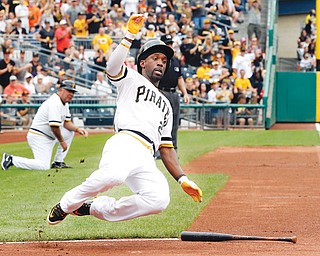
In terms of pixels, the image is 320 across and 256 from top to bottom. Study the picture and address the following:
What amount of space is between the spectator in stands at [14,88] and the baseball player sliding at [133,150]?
1796 cm

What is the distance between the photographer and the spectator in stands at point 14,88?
24422 mm

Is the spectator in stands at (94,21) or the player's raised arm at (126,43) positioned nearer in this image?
the player's raised arm at (126,43)

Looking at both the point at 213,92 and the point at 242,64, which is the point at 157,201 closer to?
the point at 213,92

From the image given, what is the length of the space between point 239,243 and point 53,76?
19.5m

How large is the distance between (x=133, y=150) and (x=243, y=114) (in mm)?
18237

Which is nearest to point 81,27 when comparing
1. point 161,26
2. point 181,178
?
point 161,26

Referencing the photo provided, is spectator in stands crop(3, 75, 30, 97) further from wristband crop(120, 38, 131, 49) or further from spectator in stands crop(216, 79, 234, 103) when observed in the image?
wristband crop(120, 38, 131, 49)

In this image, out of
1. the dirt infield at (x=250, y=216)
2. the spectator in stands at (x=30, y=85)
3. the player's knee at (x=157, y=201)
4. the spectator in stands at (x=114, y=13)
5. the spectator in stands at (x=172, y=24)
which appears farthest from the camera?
the spectator in stands at (x=114, y=13)

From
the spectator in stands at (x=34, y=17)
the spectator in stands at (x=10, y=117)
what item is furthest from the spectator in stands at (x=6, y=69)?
the spectator in stands at (x=34, y=17)

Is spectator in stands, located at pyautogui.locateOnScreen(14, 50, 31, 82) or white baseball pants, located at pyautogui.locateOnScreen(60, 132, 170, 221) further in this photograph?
spectator in stands, located at pyautogui.locateOnScreen(14, 50, 31, 82)

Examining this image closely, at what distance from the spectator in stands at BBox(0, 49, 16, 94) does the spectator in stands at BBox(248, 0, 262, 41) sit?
313 inches

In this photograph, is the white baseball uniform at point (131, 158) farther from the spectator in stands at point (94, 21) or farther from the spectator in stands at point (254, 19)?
the spectator in stands at point (254, 19)

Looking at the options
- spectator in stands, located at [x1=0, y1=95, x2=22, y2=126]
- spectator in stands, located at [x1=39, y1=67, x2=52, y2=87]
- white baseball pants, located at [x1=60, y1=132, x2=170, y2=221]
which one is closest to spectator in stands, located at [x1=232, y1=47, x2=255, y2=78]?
spectator in stands, located at [x1=39, y1=67, x2=52, y2=87]

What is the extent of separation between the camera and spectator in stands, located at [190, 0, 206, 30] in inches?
1087
